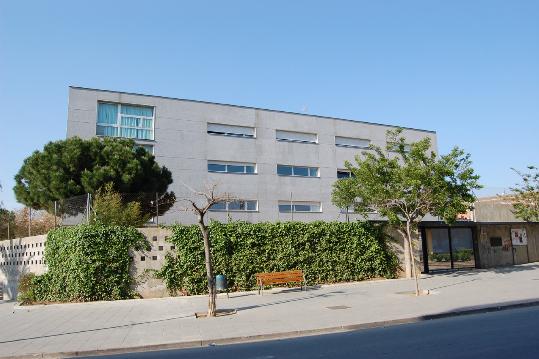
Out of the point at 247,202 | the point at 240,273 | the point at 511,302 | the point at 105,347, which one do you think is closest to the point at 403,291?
the point at 511,302

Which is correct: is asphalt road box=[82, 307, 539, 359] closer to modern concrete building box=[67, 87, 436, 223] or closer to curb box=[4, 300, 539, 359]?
curb box=[4, 300, 539, 359]

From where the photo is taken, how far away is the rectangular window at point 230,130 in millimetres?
32594

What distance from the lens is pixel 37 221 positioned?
65.2 ft

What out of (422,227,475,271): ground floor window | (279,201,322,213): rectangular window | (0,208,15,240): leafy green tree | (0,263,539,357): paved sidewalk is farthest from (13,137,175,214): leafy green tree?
(422,227,475,271): ground floor window

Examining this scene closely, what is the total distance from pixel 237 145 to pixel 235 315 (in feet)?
70.7

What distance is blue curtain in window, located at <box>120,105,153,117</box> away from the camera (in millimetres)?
29859

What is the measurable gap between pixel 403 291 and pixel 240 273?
19.8ft

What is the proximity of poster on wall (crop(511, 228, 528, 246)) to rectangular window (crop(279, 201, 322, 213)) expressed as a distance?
516 inches

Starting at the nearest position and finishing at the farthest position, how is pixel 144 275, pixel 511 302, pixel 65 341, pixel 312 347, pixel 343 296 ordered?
pixel 312 347 < pixel 65 341 < pixel 511 302 < pixel 343 296 < pixel 144 275

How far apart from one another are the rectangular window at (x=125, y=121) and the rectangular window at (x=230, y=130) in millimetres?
4356

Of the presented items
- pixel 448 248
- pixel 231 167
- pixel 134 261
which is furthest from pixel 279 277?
pixel 231 167

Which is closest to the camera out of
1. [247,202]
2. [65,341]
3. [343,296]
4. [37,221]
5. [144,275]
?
[65,341]

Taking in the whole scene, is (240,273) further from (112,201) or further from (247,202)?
(247,202)

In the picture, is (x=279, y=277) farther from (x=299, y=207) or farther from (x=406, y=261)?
(x=299, y=207)
